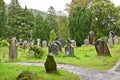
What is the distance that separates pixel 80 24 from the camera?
56.0m

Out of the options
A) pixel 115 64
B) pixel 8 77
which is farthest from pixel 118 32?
pixel 8 77

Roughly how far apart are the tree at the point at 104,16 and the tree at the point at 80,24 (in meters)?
5.58

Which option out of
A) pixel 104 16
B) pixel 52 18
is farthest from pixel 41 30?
pixel 52 18

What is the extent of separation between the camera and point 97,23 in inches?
2494

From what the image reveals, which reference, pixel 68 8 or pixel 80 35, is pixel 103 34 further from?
pixel 68 8

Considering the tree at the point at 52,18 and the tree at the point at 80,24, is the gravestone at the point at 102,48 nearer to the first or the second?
the tree at the point at 80,24

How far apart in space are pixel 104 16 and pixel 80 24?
9.15 m

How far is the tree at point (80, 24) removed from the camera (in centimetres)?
5466

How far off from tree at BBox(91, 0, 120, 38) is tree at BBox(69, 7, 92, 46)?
5.58 m

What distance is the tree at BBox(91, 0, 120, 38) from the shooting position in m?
62.4

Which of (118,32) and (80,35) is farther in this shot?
(118,32)

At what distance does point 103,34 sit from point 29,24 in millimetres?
18101

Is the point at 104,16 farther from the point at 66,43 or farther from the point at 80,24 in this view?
the point at 66,43

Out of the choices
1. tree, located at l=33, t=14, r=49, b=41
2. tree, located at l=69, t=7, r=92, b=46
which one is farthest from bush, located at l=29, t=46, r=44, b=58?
tree, located at l=33, t=14, r=49, b=41
